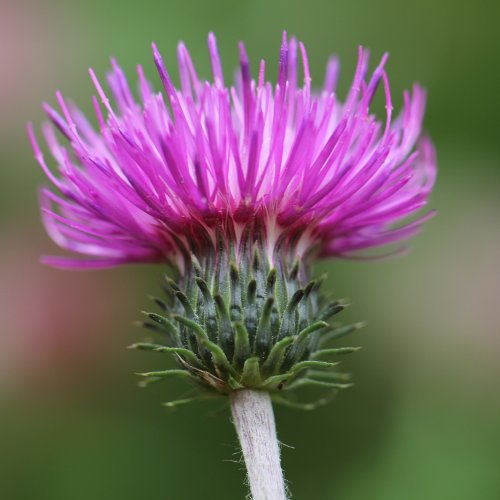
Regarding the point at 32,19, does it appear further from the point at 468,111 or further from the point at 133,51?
the point at 468,111

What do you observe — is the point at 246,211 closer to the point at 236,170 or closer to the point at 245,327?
the point at 236,170


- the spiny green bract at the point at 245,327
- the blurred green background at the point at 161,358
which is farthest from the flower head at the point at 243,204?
the blurred green background at the point at 161,358

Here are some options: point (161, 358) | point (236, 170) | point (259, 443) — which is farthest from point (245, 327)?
point (161, 358)

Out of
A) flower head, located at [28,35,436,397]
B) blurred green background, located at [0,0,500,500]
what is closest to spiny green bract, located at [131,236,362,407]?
flower head, located at [28,35,436,397]

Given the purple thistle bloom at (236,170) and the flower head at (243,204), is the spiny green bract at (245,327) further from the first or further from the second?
the purple thistle bloom at (236,170)

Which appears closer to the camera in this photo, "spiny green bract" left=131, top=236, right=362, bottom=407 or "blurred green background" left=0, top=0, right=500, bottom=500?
"spiny green bract" left=131, top=236, right=362, bottom=407

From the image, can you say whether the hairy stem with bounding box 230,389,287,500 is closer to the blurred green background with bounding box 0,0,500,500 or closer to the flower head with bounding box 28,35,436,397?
the flower head with bounding box 28,35,436,397
